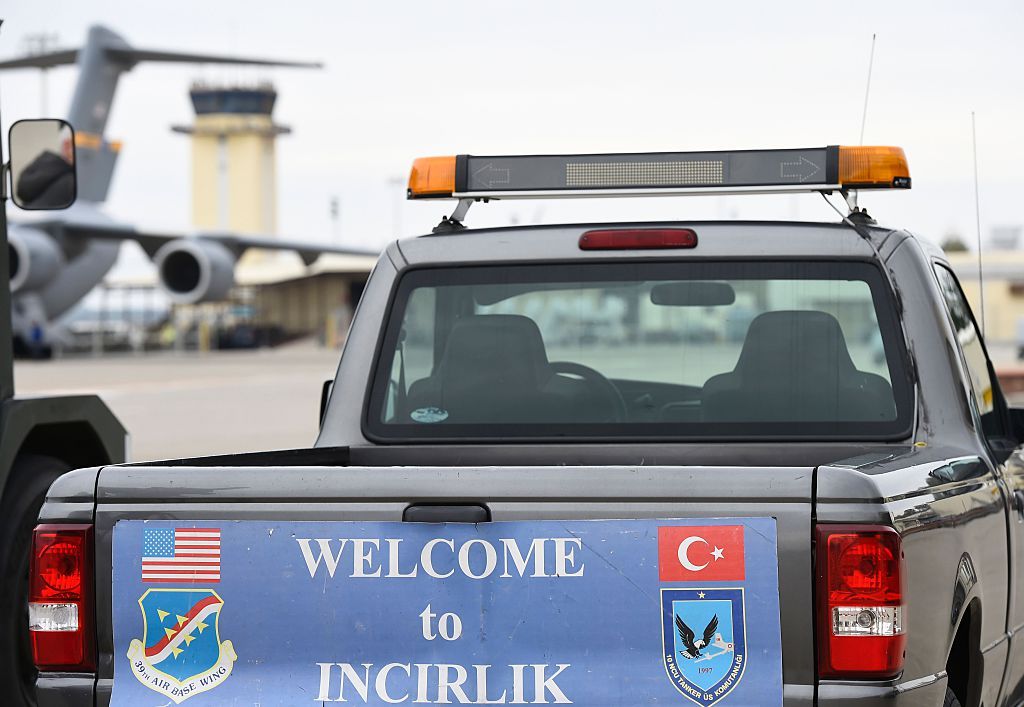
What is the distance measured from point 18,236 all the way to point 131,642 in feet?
116

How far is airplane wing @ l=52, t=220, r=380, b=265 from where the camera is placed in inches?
1585

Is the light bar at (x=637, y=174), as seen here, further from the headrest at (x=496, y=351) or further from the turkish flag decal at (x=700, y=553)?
the turkish flag decal at (x=700, y=553)

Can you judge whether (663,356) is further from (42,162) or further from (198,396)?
(198,396)

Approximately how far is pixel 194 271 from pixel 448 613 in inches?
1444

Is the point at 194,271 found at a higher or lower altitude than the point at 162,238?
lower

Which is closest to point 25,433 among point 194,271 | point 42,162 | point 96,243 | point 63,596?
point 42,162

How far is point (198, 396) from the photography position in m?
28.3

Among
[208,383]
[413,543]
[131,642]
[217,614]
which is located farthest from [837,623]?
[208,383]

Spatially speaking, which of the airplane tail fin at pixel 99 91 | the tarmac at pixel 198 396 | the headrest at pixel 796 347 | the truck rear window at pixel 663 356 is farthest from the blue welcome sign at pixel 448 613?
the airplane tail fin at pixel 99 91

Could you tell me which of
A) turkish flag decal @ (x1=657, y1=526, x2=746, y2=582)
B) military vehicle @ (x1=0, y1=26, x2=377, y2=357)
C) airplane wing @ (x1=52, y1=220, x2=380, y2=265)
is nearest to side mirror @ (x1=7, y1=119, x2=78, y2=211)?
turkish flag decal @ (x1=657, y1=526, x2=746, y2=582)

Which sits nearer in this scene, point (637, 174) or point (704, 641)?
point (704, 641)

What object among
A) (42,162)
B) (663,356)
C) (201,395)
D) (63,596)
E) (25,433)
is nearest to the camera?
(63,596)

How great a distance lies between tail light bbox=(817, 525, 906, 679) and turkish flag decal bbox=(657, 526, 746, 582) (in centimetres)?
16

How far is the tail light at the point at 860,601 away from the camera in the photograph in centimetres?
294
